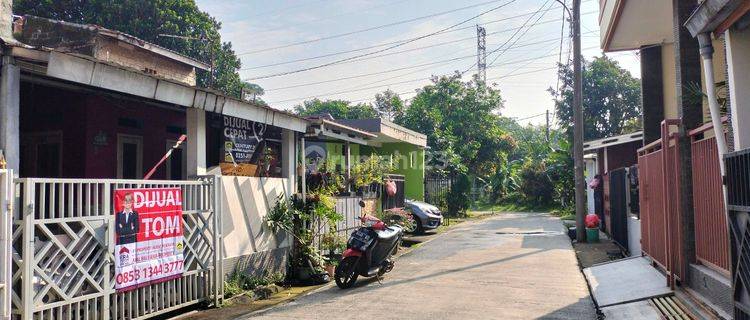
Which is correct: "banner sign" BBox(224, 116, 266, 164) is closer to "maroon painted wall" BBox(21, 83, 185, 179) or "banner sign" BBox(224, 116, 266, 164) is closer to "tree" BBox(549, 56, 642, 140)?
"maroon painted wall" BBox(21, 83, 185, 179)

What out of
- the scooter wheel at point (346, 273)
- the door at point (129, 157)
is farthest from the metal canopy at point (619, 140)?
the door at point (129, 157)

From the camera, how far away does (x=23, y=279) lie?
4.89 metres

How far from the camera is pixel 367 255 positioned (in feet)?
29.7

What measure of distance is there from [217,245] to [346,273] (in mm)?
2171

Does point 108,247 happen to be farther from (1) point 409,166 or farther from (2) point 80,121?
(1) point 409,166

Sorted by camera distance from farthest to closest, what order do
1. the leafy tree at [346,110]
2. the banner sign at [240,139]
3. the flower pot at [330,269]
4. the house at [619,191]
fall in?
1. the leafy tree at [346,110]
2. the house at [619,191]
3. the flower pot at [330,269]
4. the banner sign at [240,139]

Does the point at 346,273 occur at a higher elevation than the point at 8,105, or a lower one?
lower

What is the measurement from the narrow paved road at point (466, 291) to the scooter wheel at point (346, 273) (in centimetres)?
14

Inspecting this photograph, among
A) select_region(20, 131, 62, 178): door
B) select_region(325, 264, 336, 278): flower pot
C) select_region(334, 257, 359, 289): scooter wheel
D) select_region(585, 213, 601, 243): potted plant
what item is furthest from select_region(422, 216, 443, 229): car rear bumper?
select_region(20, 131, 62, 178): door

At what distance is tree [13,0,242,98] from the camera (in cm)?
2631

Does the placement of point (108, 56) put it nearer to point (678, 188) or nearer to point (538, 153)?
point (678, 188)

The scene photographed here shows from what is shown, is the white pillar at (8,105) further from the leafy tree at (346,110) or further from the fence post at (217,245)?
the leafy tree at (346,110)

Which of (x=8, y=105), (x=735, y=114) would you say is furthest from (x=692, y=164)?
(x=8, y=105)

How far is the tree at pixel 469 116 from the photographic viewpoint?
105 feet
